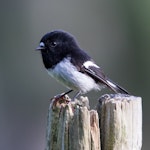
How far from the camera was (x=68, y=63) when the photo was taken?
7.13 meters

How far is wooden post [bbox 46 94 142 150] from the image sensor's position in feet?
15.4

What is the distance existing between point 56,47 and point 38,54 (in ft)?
28.5

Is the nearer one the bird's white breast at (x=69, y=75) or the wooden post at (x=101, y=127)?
the wooden post at (x=101, y=127)

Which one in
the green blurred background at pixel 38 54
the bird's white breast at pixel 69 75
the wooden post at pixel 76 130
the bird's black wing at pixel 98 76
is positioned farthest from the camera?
the green blurred background at pixel 38 54

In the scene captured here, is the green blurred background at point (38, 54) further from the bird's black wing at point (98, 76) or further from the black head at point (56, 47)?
the black head at point (56, 47)

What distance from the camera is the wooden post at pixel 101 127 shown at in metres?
4.70

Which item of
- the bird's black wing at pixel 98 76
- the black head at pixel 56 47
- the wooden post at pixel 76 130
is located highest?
the black head at pixel 56 47

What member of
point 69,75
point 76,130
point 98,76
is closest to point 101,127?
point 76,130

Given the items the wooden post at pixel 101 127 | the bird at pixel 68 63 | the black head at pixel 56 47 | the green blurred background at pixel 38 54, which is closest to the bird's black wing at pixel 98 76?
the bird at pixel 68 63

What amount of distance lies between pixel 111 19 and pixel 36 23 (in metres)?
2.42

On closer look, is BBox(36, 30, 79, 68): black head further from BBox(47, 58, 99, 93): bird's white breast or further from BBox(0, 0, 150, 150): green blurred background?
BBox(0, 0, 150, 150): green blurred background

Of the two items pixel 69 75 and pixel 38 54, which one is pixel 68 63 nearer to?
pixel 69 75

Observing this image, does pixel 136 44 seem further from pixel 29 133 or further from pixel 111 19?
pixel 29 133

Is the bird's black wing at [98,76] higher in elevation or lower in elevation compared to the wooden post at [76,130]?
higher
